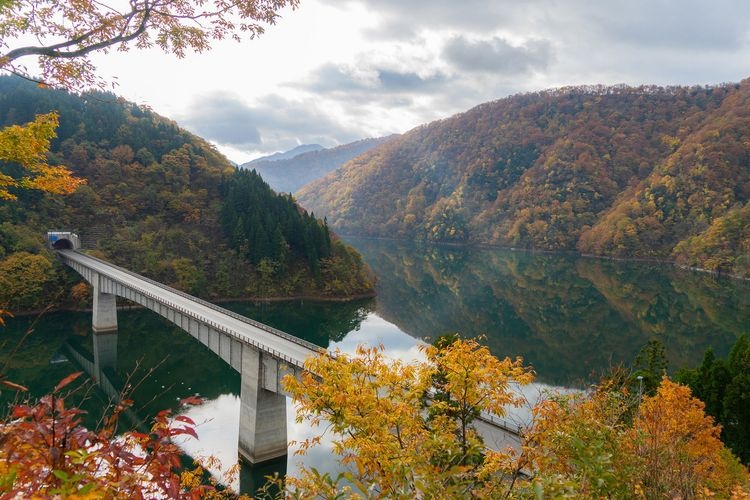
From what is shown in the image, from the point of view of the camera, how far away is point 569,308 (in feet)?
253

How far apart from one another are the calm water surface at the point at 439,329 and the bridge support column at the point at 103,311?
2.15 m

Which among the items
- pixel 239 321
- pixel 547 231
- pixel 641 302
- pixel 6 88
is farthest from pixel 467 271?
pixel 6 88

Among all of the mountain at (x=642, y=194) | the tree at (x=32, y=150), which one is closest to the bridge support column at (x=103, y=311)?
the tree at (x=32, y=150)

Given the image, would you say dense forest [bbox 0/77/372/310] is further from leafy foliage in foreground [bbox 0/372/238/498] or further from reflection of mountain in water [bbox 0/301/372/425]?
leafy foliage in foreground [bbox 0/372/238/498]

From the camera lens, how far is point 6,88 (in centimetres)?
9094

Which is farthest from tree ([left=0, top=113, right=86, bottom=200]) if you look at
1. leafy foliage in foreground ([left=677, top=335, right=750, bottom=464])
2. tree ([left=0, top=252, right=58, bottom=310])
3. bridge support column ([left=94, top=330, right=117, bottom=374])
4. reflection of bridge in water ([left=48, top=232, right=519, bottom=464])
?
tree ([left=0, top=252, right=58, bottom=310])

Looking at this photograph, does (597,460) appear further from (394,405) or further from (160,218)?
(160,218)

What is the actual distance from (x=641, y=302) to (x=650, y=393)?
60.4 metres

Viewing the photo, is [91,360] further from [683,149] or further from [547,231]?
[683,149]

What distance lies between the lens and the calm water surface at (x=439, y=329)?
121 feet

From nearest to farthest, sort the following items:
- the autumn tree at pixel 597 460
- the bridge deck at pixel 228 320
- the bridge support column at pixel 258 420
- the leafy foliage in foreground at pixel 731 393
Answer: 1. the autumn tree at pixel 597 460
2. the leafy foliage in foreground at pixel 731 393
3. the bridge support column at pixel 258 420
4. the bridge deck at pixel 228 320

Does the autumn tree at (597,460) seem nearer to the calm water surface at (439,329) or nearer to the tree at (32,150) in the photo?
the calm water surface at (439,329)

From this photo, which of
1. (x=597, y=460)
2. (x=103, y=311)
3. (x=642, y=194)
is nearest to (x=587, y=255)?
(x=642, y=194)

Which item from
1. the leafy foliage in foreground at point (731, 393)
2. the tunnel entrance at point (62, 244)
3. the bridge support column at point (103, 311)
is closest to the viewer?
the leafy foliage in foreground at point (731, 393)
